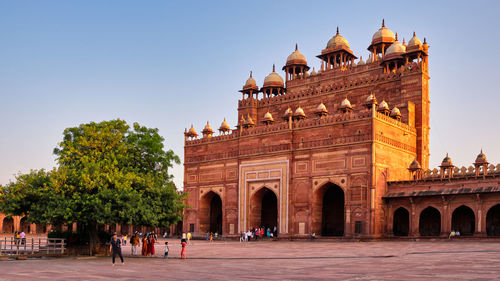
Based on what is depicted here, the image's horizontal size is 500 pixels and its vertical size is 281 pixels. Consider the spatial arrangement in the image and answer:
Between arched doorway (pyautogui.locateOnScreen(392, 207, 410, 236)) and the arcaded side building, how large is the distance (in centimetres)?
7

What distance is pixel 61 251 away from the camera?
85.4ft

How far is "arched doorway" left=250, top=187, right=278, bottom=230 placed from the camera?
142ft

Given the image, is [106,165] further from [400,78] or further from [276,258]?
[400,78]

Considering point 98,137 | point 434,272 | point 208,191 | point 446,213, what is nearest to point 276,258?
point 434,272

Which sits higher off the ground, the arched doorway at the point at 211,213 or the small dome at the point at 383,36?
the small dome at the point at 383,36

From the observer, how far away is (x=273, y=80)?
1987 inches

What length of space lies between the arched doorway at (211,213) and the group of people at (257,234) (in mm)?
5766

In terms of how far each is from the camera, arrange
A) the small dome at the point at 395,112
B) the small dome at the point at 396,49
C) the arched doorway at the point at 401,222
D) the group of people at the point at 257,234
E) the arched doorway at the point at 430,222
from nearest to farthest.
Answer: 1. the arched doorway at the point at 430,222
2. the arched doorway at the point at 401,222
3. the small dome at the point at 395,112
4. the group of people at the point at 257,234
5. the small dome at the point at 396,49

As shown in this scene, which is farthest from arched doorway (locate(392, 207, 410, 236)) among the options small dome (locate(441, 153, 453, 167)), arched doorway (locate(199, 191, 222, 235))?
arched doorway (locate(199, 191, 222, 235))

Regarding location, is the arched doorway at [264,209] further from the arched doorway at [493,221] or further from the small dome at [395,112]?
the arched doorway at [493,221]

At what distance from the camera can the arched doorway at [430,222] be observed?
1467 inches

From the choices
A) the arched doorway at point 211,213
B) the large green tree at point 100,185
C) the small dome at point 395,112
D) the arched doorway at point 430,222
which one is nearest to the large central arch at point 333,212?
the arched doorway at point 430,222

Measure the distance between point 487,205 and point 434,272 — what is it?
65.4 ft

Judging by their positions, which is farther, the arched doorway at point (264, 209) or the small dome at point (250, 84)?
the small dome at point (250, 84)
